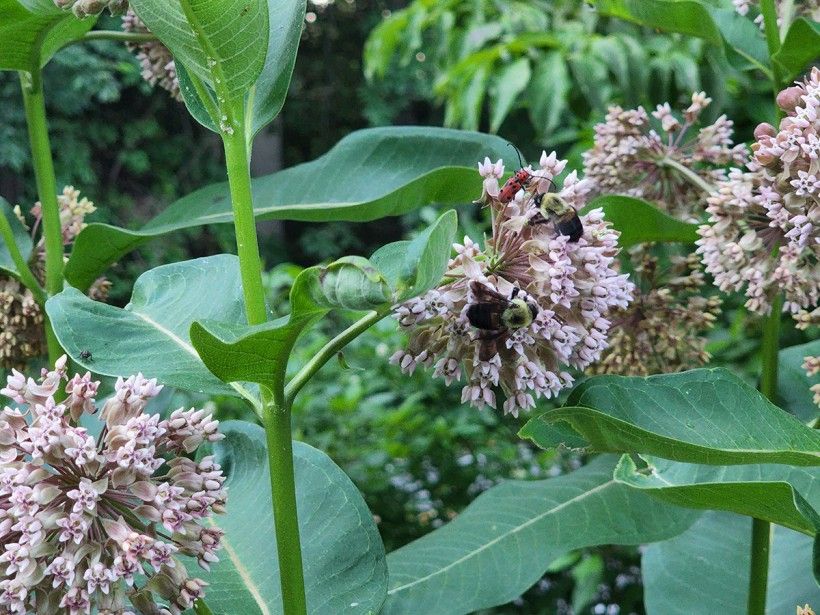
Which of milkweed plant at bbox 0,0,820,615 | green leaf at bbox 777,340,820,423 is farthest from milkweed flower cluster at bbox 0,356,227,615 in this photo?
green leaf at bbox 777,340,820,423

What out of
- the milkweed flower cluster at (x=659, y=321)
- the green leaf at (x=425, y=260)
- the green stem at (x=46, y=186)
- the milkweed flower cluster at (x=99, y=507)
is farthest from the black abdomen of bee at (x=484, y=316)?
the green stem at (x=46, y=186)

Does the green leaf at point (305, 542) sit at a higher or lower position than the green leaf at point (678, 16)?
lower

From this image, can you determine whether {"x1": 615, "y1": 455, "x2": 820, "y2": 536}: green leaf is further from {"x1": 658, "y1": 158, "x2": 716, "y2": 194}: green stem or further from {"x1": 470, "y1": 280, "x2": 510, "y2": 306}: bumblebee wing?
{"x1": 658, "y1": 158, "x2": 716, "y2": 194}: green stem

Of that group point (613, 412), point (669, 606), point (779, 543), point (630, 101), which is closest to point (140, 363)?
point (613, 412)

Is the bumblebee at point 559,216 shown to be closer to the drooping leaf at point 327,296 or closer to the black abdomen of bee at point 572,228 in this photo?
the black abdomen of bee at point 572,228

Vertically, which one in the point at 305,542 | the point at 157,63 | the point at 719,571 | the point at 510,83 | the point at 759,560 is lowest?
the point at 719,571

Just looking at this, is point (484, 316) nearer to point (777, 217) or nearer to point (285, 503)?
point (285, 503)

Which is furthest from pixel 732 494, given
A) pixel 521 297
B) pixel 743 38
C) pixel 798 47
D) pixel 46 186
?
pixel 46 186
